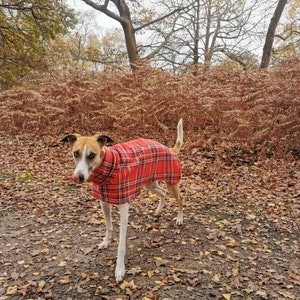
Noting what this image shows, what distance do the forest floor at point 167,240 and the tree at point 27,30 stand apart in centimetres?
765

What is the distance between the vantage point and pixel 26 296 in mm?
2729

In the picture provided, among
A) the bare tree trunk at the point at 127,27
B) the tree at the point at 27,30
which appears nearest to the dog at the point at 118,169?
the tree at the point at 27,30

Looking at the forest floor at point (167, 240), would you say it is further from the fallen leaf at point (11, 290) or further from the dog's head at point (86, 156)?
the dog's head at point (86, 156)

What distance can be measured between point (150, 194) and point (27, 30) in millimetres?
10270

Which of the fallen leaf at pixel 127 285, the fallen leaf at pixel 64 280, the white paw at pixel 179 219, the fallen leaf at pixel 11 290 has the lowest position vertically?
the fallen leaf at pixel 11 290

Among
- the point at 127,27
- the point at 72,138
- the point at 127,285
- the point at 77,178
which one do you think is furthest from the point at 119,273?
the point at 127,27

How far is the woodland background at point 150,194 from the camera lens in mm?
2971

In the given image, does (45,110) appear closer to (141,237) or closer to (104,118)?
(104,118)

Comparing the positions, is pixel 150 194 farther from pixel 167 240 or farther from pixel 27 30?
pixel 27 30

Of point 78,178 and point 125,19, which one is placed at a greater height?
point 125,19

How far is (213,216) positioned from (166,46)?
1320 centimetres

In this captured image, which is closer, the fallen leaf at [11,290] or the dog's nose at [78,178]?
the dog's nose at [78,178]

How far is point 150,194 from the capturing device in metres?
5.34

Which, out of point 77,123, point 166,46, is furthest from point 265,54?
point 77,123
